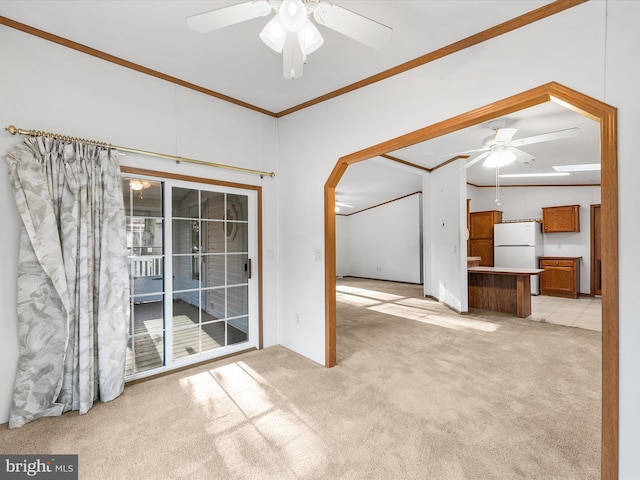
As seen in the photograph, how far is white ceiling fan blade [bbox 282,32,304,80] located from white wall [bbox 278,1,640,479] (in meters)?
1.13

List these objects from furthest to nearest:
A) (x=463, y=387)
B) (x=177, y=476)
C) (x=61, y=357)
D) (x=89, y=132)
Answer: (x=463, y=387), (x=89, y=132), (x=61, y=357), (x=177, y=476)

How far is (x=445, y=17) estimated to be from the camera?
6.54 ft

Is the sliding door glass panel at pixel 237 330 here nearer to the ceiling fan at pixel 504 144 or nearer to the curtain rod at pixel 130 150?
the curtain rod at pixel 130 150

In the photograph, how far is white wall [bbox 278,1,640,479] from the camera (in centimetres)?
152

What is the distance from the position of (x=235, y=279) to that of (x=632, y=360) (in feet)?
10.6

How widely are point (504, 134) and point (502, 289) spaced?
300 cm

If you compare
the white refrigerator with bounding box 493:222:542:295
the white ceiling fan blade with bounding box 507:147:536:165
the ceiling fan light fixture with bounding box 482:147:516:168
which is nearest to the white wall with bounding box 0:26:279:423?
the ceiling fan light fixture with bounding box 482:147:516:168

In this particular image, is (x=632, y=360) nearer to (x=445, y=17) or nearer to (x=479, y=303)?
(x=445, y=17)

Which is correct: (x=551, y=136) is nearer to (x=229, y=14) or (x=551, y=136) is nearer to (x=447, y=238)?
(x=447, y=238)

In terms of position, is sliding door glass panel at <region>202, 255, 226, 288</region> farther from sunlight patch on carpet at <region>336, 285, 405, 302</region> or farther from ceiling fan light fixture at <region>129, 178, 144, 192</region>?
sunlight patch on carpet at <region>336, 285, 405, 302</region>

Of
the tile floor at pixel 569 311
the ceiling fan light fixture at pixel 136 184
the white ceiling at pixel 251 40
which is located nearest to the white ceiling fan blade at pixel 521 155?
the white ceiling at pixel 251 40

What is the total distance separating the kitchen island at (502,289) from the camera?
493cm

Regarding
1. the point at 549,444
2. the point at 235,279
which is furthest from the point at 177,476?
the point at 549,444

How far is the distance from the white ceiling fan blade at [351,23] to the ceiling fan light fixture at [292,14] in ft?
0.35
